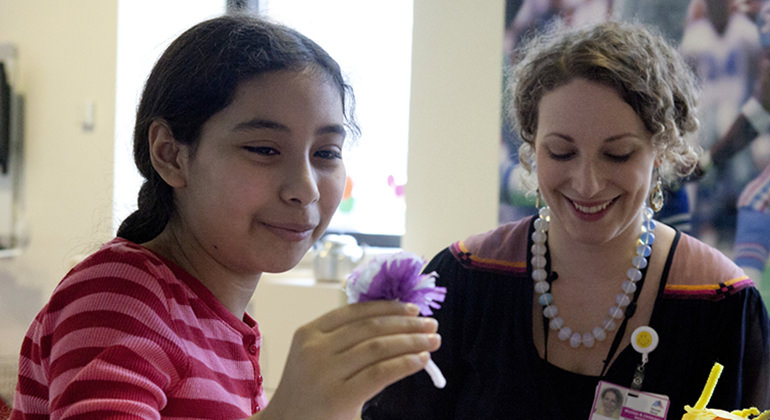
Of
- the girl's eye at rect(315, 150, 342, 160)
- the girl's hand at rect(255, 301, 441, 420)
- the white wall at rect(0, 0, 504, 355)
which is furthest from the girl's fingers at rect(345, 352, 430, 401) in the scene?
the white wall at rect(0, 0, 504, 355)

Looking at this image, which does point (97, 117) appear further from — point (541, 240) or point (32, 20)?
point (541, 240)

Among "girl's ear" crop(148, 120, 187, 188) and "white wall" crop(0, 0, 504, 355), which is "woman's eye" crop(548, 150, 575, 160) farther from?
"white wall" crop(0, 0, 504, 355)

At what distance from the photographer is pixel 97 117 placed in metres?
4.04

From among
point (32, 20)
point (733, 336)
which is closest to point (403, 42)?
point (32, 20)

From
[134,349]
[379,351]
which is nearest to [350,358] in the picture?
[379,351]

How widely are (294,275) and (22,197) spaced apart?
1.73m

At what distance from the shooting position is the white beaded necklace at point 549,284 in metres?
1.44

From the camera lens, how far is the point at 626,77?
4.50ft

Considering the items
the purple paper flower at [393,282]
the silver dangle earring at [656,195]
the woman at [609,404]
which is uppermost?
the silver dangle earring at [656,195]

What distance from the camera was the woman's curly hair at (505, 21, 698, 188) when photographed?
138 cm

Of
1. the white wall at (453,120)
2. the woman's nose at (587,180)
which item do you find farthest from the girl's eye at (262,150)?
the white wall at (453,120)

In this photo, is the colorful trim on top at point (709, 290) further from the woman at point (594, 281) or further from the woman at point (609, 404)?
the woman at point (609, 404)

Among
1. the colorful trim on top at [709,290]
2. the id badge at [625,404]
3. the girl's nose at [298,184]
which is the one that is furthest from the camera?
the colorful trim on top at [709,290]

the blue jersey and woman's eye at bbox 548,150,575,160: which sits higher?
the blue jersey
